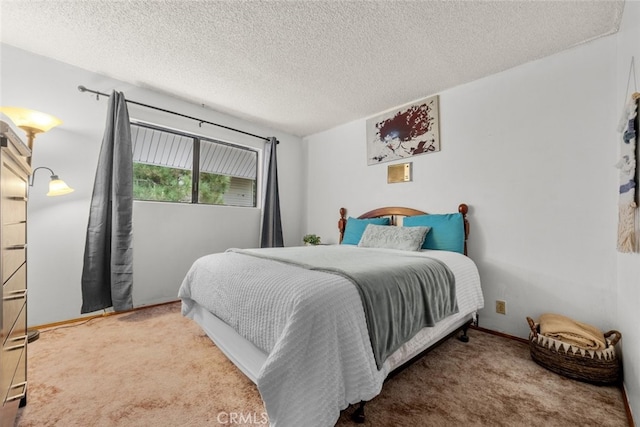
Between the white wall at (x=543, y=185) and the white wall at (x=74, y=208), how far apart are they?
290 centimetres

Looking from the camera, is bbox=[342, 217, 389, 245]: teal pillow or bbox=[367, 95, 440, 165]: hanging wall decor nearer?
bbox=[367, 95, 440, 165]: hanging wall decor

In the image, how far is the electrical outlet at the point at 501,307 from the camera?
7.51ft

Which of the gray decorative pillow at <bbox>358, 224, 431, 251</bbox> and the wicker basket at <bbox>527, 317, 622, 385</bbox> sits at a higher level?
the gray decorative pillow at <bbox>358, 224, 431, 251</bbox>

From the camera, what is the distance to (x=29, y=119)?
5.94ft

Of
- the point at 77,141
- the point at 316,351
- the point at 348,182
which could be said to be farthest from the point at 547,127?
the point at 77,141

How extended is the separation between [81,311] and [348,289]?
270 centimetres

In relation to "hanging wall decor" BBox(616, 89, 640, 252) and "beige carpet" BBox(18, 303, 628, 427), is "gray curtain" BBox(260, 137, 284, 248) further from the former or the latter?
"hanging wall decor" BBox(616, 89, 640, 252)

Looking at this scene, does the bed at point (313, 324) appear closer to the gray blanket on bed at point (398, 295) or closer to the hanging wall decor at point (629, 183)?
the gray blanket on bed at point (398, 295)

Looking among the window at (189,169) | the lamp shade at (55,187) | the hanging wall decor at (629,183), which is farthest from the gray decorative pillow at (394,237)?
the lamp shade at (55,187)

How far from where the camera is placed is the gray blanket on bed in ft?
4.06

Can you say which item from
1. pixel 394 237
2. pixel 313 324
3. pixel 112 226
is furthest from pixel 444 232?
pixel 112 226

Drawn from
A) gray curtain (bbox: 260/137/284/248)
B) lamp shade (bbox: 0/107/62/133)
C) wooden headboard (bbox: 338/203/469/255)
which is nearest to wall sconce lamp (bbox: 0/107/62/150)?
lamp shade (bbox: 0/107/62/133)

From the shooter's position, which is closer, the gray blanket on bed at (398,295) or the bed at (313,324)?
the bed at (313,324)

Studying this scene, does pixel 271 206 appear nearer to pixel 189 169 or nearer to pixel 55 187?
pixel 189 169
